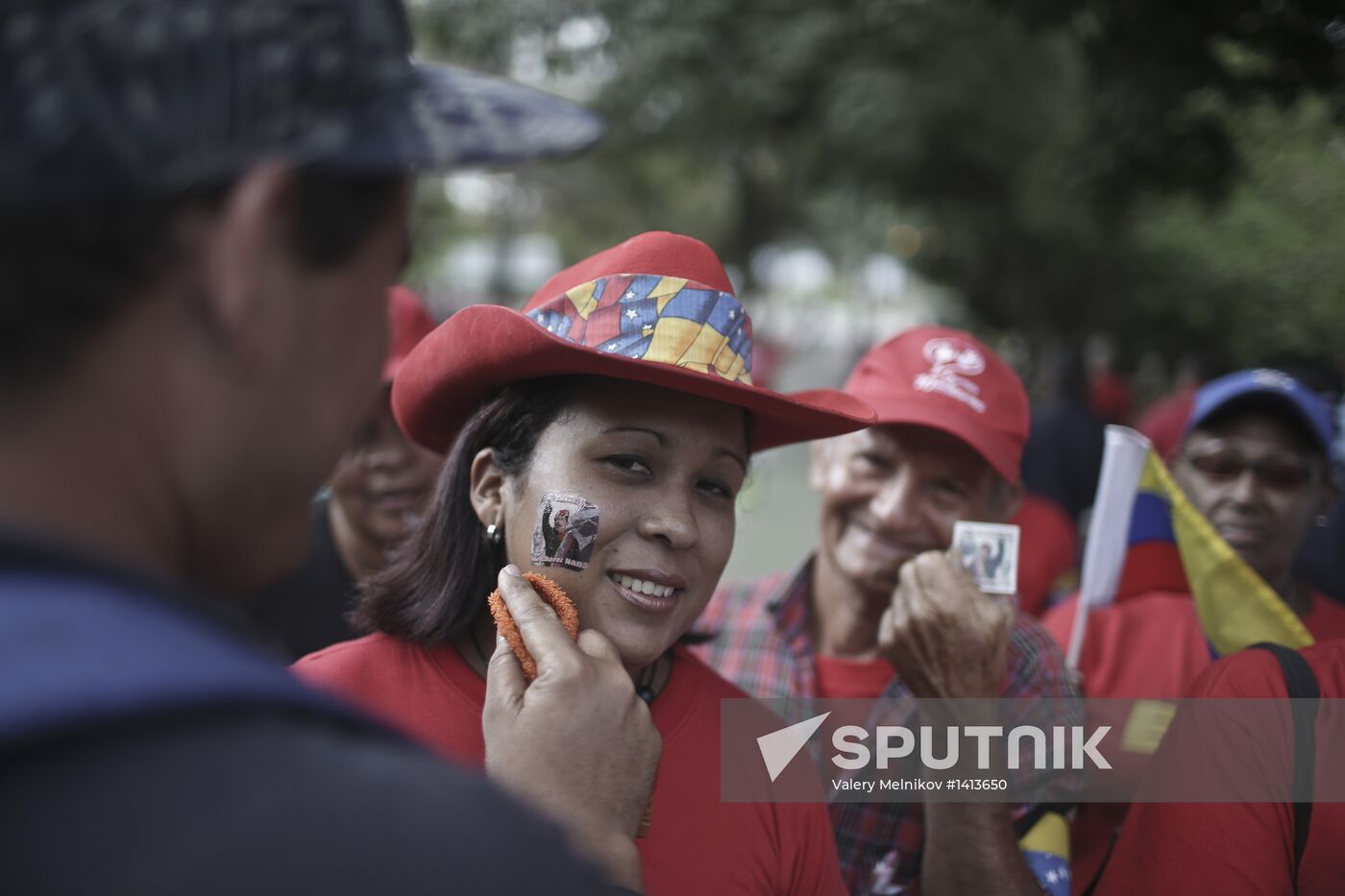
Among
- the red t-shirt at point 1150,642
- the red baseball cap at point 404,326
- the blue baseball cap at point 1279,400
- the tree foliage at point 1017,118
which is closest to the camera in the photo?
the red t-shirt at point 1150,642

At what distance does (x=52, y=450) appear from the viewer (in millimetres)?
818

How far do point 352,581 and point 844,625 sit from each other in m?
1.48

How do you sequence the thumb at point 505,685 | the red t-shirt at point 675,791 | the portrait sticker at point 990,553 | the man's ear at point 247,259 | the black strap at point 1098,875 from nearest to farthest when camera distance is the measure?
1. the man's ear at point 247,259
2. the thumb at point 505,685
3. the red t-shirt at point 675,791
4. the black strap at point 1098,875
5. the portrait sticker at point 990,553

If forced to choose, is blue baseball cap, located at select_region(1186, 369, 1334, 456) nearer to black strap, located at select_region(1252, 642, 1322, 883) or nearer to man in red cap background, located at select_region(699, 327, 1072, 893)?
man in red cap background, located at select_region(699, 327, 1072, 893)

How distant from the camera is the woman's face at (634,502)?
1.89 m

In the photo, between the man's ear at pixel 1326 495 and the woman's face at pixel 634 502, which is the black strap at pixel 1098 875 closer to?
the woman's face at pixel 634 502

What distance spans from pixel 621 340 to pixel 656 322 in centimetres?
8

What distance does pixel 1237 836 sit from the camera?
1.93 m

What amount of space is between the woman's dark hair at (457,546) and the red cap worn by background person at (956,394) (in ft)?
4.14

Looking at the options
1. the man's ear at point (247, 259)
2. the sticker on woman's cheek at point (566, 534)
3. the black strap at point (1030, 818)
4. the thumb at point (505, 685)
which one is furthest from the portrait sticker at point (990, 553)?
the man's ear at point (247, 259)

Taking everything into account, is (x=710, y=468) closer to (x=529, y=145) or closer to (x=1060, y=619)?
(x=529, y=145)

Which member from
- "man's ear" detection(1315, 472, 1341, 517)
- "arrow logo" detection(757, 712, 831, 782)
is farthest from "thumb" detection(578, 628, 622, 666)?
"man's ear" detection(1315, 472, 1341, 517)

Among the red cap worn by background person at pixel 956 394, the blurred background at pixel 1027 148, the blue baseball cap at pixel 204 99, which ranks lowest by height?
the blue baseball cap at pixel 204 99

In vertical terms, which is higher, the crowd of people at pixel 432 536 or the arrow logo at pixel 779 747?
the crowd of people at pixel 432 536
